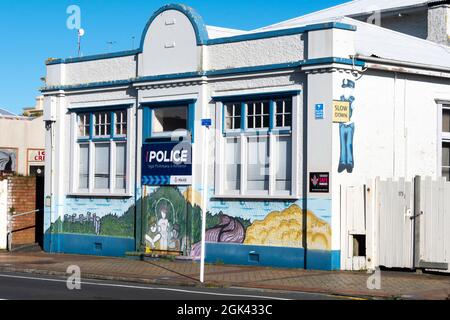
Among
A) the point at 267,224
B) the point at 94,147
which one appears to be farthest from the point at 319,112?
the point at 94,147

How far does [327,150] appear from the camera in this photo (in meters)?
21.1

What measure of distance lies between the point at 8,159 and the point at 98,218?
21.9 m

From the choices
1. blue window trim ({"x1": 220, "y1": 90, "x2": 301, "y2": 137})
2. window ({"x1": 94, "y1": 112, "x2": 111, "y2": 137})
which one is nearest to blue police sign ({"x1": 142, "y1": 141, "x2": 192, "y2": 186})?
blue window trim ({"x1": 220, "y1": 90, "x2": 301, "y2": 137})

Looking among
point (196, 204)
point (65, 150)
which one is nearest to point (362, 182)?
point (196, 204)

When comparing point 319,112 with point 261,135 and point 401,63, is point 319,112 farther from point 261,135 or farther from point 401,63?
point 401,63

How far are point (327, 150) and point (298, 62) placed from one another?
230cm

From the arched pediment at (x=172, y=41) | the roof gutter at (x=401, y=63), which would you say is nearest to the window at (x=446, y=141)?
the roof gutter at (x=401, y=63)

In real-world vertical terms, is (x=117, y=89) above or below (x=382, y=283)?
above

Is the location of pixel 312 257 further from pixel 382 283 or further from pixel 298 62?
pixel 298 62

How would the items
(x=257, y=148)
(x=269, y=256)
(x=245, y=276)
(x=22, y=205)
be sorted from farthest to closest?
(x=22, y=205) → (x=257, y=148) → (x=269, y=256) → (x=245, y=276)

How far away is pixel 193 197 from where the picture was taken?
23.8 meters

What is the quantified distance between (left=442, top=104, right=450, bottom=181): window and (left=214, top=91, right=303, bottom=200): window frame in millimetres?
4664

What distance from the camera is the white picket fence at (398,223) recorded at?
2003cm
